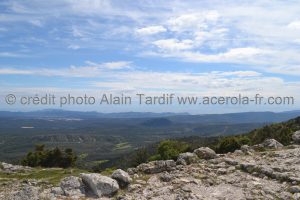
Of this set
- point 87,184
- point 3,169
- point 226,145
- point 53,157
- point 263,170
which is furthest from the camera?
point 53,157

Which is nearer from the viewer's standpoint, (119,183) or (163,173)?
(119,183)

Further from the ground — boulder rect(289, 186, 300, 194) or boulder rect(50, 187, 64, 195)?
boulder rect(289, 186, 300, 194)

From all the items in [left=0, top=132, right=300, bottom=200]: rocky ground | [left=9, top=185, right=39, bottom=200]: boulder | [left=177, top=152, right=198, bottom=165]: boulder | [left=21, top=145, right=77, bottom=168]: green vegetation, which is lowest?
[left=21, top=145, right=77, bottom=168]: green vegetation

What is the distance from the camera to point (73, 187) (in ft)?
73.5

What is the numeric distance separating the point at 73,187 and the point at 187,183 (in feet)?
21.7

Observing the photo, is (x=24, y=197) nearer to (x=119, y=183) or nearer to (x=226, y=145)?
(x=119, y=183)

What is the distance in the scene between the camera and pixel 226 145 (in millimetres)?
43938

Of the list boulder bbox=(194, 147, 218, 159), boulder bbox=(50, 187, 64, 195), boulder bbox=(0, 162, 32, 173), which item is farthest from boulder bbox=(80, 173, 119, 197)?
boulder bbox=(0, 162, 32, 173)

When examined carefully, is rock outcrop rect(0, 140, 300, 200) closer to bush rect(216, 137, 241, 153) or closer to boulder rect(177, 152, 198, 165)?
boulder rect(177, 152, 198, 165)

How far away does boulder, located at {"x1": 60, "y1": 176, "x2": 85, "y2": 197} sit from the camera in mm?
21859

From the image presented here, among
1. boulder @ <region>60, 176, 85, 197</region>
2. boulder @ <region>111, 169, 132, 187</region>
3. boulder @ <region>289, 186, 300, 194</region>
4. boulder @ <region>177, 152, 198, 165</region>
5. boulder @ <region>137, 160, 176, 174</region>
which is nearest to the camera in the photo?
boulder @ <region>289, 186, 300, 194</region>

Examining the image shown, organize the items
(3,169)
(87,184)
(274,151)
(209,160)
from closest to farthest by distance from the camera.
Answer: (87,184) → (209,160) → (274,151) → (3,169)

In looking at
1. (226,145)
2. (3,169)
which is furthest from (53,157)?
Result: (226,145)

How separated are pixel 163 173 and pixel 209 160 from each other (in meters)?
4.35
